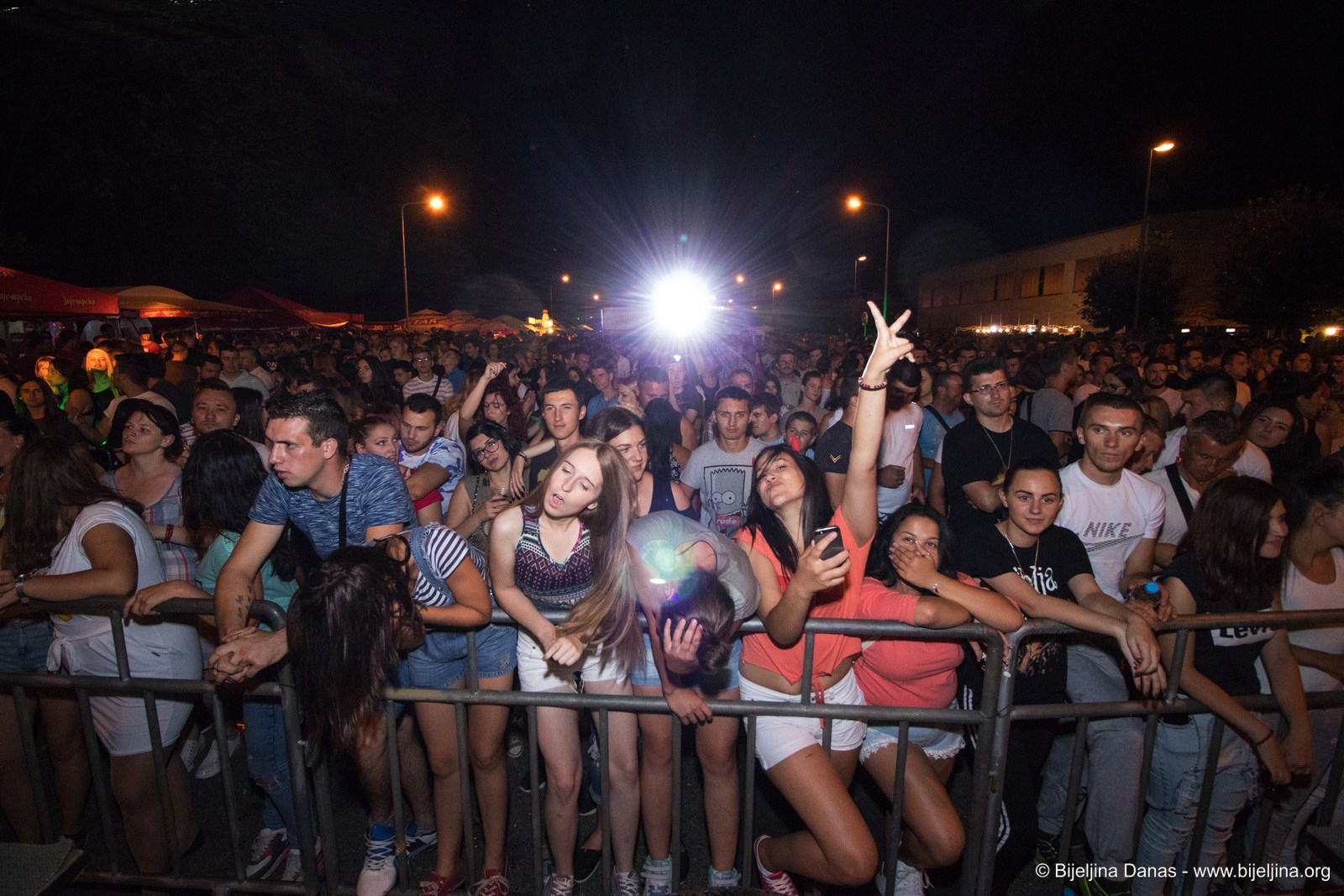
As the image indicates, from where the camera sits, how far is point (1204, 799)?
2930 mm

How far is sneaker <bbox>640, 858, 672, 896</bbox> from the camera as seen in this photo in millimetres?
3182

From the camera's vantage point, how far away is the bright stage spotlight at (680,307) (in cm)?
2614

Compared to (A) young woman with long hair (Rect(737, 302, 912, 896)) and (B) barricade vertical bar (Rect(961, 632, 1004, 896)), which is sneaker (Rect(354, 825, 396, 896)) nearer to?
(A) young woman with long hair (Rect(737, 302, 912, 896))

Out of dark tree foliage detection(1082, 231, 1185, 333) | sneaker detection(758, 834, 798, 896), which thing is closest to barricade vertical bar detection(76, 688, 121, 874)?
sneaker detection(758, 834, 798, 896)

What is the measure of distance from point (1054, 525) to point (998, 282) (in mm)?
64954

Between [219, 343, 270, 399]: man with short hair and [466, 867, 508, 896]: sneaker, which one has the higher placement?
[219, 343, 270, 399]: man with short hair

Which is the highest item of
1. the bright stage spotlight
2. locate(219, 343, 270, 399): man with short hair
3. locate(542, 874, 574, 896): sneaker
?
the bright stage spotlight

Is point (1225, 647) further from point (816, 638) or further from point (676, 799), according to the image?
point (676, 799)

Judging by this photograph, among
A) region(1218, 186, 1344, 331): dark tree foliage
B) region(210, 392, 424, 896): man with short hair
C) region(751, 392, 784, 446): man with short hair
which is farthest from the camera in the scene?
region(1218, 186, 1344, 331): dark tree foliage

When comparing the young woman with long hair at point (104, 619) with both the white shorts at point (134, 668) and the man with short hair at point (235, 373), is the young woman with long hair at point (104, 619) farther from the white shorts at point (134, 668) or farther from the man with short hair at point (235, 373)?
the man with short hair at point (235, 373)

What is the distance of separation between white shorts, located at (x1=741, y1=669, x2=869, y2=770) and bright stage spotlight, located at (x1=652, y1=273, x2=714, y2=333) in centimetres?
2076

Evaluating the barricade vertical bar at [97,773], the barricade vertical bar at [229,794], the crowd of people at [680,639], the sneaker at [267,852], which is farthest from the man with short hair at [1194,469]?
the barricade vertical bar at [97,773]

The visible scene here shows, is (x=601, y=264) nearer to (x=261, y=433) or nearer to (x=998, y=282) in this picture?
(x=998, y=282)

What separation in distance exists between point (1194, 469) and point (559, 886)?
13.9ft
